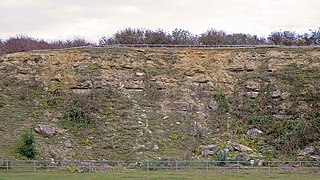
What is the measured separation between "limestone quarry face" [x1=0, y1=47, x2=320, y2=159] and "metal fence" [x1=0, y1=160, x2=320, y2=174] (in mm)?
2693

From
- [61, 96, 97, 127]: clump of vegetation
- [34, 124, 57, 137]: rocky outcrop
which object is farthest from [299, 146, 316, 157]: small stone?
[34, 124, 57, 137]: rocky outcrop

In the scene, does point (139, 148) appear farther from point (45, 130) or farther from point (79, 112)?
point (45, 130)

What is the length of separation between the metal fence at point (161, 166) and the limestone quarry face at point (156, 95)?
2.69 m

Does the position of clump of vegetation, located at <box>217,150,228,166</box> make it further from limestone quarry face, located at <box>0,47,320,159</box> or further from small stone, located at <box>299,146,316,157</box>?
small stone, located at <box>299,146,316,157</box>

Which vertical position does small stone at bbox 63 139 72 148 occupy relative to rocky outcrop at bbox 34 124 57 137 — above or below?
below

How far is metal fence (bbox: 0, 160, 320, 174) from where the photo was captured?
41.0m

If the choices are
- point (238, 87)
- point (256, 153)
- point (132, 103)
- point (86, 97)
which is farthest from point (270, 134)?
point (86, 97)

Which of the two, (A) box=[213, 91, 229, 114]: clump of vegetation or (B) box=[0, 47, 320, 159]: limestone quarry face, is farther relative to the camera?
(A) box=[213, 91, 229, 114]: clump of vegetation

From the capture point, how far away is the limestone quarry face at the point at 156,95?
49.2 m

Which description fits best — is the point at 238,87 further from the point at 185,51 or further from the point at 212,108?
the point at 185,51

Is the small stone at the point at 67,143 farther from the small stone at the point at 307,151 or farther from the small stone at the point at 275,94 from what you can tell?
the small stone at the point at 275,94

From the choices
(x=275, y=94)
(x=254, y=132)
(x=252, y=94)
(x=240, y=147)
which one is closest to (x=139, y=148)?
(x=240, y=147)

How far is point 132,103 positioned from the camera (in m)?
55.0

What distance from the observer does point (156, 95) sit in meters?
56.6
